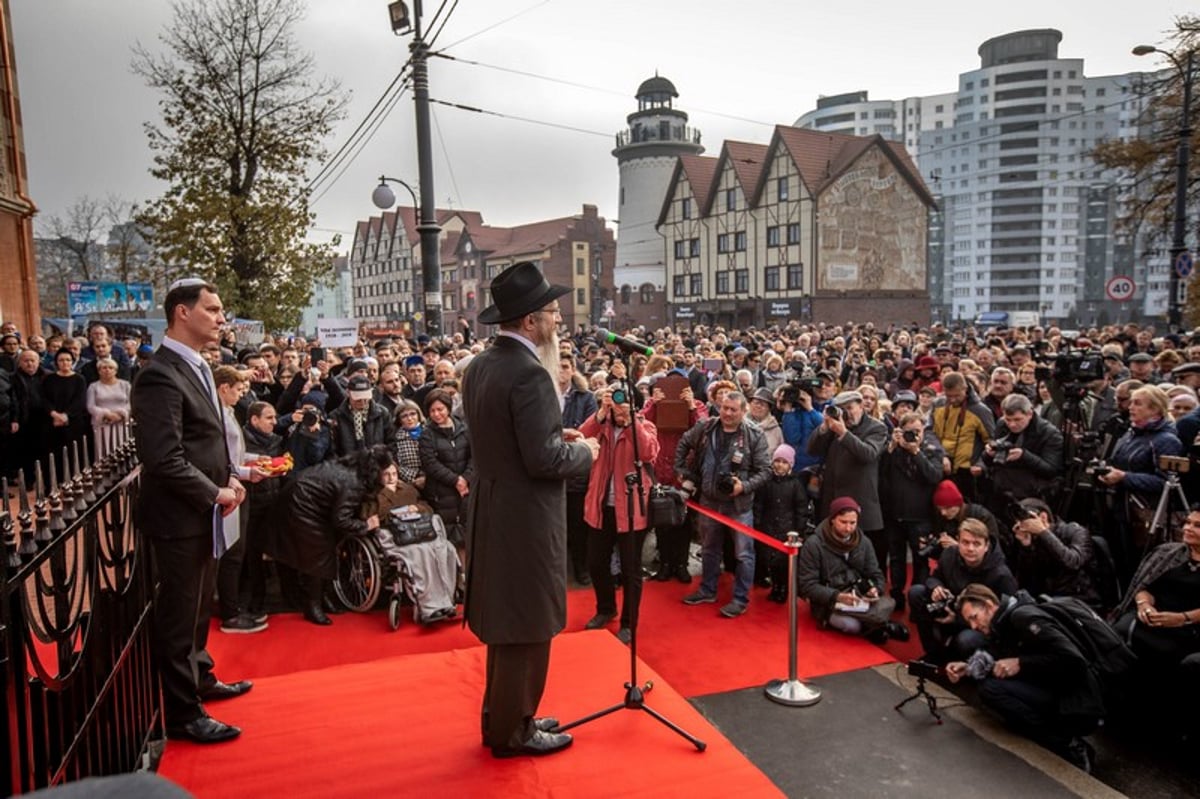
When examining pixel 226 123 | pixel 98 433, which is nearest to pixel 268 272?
pixel 226 123

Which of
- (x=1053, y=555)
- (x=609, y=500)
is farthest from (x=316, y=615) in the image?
(x=1053, y=555)

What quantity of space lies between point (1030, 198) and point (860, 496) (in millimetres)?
102928

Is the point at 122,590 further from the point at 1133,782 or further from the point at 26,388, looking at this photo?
the point at 26,388

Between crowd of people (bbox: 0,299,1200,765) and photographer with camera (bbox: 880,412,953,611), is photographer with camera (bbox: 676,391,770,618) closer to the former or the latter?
crowd of people (bbox: 0,299,1200,765)

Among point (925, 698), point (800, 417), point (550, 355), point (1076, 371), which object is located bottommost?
point (925, 698)

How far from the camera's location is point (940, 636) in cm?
534

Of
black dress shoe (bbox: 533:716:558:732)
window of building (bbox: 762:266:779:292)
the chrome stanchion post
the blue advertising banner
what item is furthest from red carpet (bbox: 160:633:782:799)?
window of building (bbox: 762:266:779:292)

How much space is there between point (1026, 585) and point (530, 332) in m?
4.56

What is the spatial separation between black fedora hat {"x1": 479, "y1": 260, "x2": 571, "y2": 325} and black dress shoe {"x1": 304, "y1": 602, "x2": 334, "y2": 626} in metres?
3.89

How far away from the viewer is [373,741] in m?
3.79

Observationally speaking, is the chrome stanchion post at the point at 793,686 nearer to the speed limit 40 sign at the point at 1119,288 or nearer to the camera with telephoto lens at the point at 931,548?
the camera with telephoto lens at the point at 931,548

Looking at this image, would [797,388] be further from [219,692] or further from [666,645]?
[219,692]

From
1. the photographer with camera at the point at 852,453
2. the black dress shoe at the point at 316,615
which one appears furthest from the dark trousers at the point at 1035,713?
the black dress shoe at the point at 316,615

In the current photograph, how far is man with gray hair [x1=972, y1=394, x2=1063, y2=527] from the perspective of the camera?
6578mm
